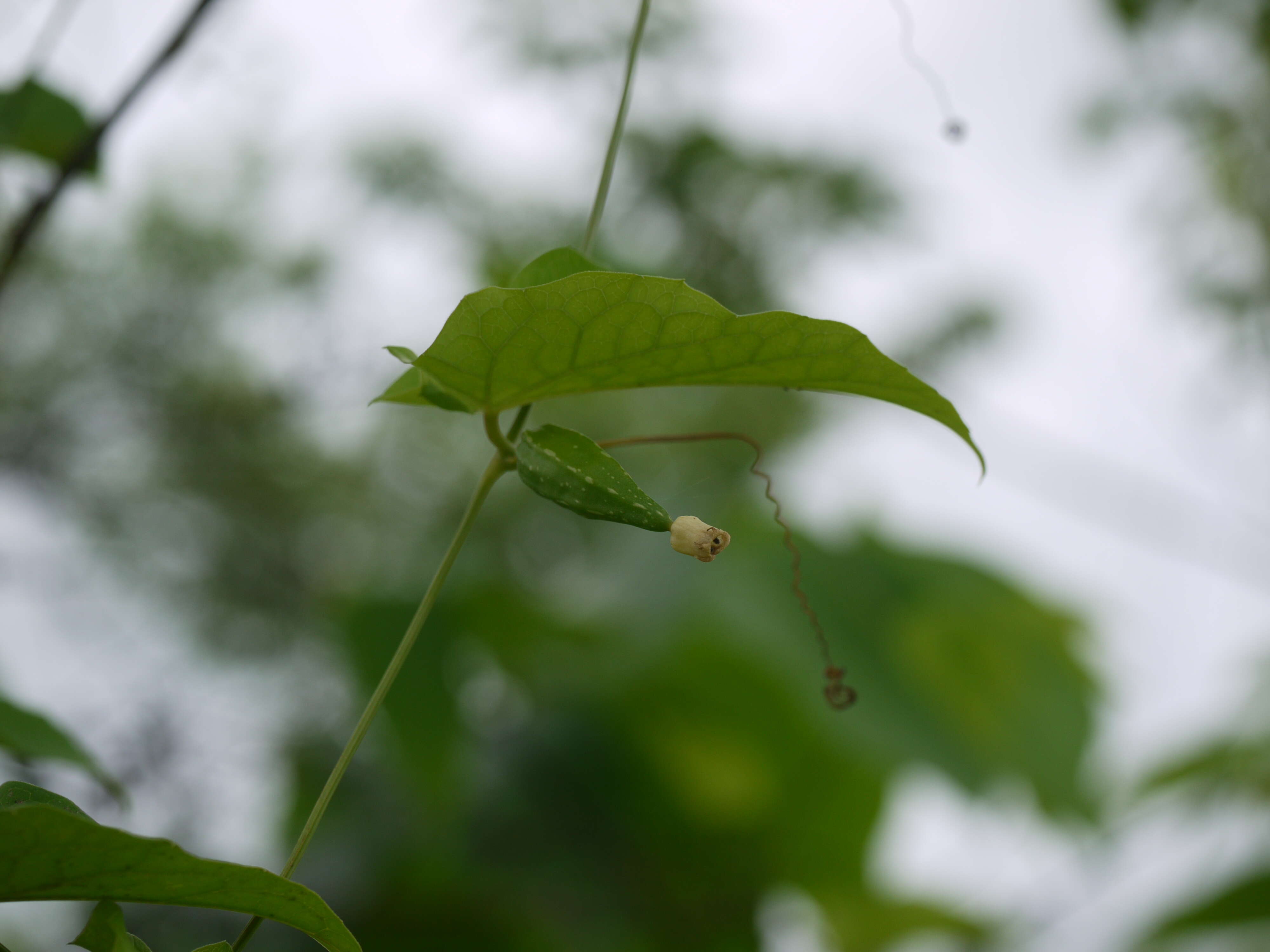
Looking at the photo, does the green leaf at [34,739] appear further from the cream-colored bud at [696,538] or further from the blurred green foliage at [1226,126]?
the blurred green foliage at [1226,126]

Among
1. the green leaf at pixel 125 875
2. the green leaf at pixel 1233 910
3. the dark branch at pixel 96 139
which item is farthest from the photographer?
the green leaf at pixel 1233 910

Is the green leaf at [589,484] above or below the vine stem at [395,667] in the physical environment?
above

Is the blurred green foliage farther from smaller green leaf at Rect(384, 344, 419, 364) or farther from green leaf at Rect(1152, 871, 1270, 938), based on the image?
smaller green leaf at Rect(384, 344, 419, 364)

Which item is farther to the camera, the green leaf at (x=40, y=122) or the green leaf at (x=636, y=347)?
the green leaf at (x=40, y=122)

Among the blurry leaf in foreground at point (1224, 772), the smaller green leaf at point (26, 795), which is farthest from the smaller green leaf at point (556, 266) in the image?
the blurry leaf in foreground at point (1224, 772)

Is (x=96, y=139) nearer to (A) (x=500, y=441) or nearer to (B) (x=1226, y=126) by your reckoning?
(A) (x=500, y=441)

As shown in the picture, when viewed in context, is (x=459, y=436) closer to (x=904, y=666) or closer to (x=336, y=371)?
(x=336, y=371)


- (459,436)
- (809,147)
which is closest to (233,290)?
(459,436)

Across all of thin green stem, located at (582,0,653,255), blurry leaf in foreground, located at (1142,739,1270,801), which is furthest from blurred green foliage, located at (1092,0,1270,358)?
thin green stem, located at (582,0,653,255)
